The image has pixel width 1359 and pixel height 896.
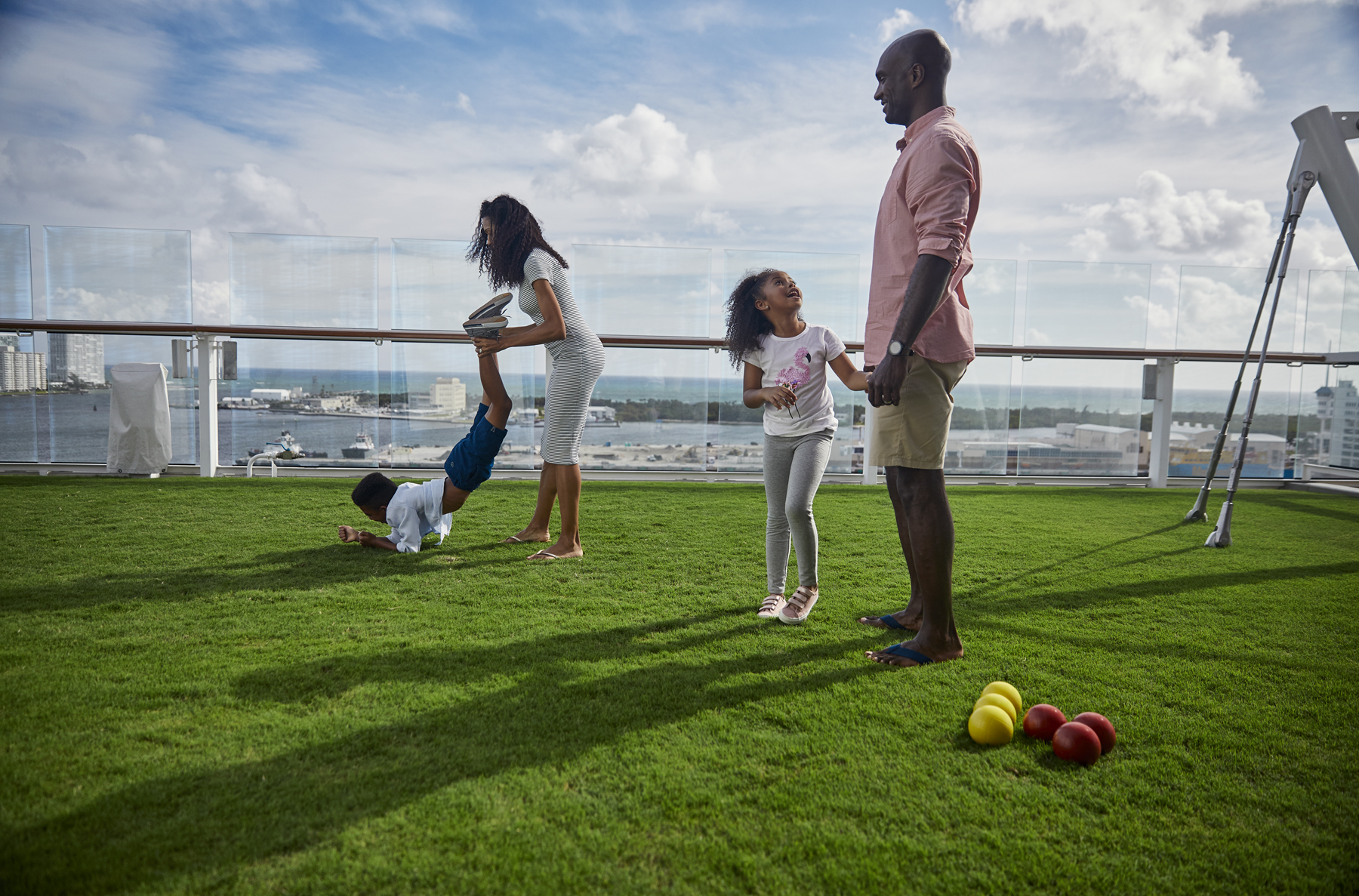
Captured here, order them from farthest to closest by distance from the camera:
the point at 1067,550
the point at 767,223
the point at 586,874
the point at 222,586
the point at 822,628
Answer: the point at 767,223
the point at 1067,550
the point at 222,586
the point at 822,628
the point at 586,874

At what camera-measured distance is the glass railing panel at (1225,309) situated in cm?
707

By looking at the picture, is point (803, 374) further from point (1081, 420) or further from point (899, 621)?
point (1081, 420)

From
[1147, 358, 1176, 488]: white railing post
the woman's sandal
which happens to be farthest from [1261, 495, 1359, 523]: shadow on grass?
the woman's sandal

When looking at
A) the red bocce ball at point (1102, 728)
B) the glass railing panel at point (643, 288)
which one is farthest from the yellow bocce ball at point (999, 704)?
the glass railing panel at point (643, 288)

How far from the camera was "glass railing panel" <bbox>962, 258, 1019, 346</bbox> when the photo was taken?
714cm

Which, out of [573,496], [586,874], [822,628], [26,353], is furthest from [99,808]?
[26,353]

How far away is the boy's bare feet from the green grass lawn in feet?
0.18

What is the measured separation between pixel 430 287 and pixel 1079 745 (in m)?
6.46

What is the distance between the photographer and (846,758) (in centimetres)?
157

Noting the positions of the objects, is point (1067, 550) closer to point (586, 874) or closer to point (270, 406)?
point (586, 874)

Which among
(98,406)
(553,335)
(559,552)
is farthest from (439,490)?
(98,406)

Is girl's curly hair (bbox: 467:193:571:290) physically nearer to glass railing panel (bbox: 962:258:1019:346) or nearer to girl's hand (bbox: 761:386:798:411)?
girl's hand (bbox: 761:386:798:411)

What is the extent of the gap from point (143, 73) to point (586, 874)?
17.2 metres

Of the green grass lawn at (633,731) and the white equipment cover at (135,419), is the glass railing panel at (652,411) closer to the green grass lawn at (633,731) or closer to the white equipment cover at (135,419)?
the green grass lawn at (633,731)
